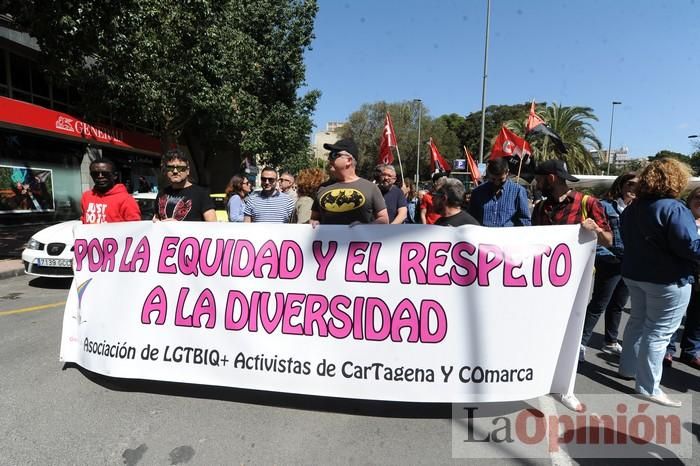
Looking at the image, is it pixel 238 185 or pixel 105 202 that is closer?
pixel 105 202

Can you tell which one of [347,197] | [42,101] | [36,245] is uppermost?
[42,101]

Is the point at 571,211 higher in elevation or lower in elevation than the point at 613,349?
higher

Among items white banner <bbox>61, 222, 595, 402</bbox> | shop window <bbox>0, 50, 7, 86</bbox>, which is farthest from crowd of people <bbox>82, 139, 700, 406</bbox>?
shop window <bbox>0, 50, 7, 86</bbox>

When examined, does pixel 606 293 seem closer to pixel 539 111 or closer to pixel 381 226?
pixel 381 226

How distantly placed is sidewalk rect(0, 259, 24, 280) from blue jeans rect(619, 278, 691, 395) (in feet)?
30.8

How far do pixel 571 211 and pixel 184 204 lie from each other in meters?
3.24

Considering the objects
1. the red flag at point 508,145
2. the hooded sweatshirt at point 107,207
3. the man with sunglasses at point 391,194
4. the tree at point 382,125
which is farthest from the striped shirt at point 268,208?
the tree at point 382,125

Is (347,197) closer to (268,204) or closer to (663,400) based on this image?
(268,204)

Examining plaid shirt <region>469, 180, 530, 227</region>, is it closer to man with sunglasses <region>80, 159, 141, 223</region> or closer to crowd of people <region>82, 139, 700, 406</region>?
crowd of people <region>82, 139, 700, 406</region>

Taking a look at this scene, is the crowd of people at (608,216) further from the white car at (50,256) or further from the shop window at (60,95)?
the shop window at (60,95)

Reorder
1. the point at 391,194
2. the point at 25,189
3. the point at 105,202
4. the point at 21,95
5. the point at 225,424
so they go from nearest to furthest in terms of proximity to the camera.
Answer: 1. the point at 225,424
2. the point at 105,202
3. the point at 391,194
4. the point at 25,189
5. the point at 21,95

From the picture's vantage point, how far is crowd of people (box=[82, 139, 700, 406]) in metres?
2.93

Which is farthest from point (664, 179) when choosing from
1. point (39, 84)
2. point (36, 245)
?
point (39, 84)

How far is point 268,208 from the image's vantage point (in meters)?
5.14
